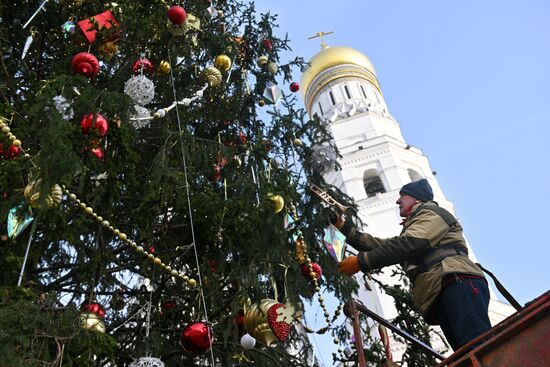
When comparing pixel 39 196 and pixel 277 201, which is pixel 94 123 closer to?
pixel 39 196

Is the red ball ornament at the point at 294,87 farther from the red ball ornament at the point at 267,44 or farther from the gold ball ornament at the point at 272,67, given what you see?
the red ball ornament at the point at 267,44

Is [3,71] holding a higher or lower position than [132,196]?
higher

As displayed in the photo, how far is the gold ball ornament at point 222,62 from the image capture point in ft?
21.1

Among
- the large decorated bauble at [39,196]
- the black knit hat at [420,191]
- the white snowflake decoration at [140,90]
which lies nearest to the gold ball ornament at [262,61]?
the white snowflake decoration at [140,90]

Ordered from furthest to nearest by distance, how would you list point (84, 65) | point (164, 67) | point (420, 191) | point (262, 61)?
1. point (262, 61)
2. point (164, 67)
3. point (84, 65)
4. point (420, 191)

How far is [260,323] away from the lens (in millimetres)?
4734

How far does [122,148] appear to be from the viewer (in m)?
4.78

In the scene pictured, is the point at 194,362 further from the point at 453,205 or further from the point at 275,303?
the point at 453,205

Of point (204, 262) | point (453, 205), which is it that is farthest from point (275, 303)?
point (453, 205)

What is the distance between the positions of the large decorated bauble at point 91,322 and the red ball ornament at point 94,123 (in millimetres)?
1348

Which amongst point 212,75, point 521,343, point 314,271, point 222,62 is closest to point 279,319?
point 314,271

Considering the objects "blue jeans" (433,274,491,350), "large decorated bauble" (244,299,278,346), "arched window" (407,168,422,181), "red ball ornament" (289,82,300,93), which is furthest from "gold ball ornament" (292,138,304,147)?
"arched window" (407,168,422,181)

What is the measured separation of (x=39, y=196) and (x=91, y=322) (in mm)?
951

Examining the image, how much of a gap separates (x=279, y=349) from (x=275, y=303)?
1.44 metres
